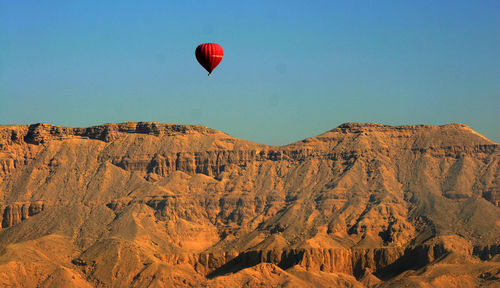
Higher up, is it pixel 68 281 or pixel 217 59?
pixel 217 59

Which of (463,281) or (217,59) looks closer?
(217,59)

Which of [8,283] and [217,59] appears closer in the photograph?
[217,59]

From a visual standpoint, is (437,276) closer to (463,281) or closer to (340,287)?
(463,281)

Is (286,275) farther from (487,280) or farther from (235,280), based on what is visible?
(487,280)

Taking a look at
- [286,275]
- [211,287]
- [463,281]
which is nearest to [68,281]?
[211,287]

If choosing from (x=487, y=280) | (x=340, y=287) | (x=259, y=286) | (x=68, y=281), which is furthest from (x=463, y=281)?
(x=68, y=281)

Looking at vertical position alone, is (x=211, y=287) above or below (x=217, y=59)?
below
